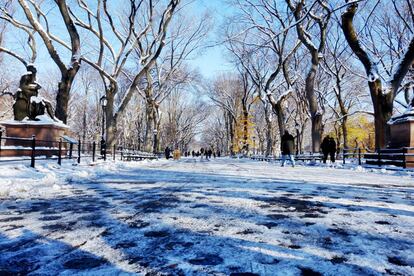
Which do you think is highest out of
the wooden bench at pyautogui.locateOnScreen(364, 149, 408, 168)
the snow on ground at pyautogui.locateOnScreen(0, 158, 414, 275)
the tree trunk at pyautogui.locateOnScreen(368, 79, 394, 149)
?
the tree trunk at pyautogui.locateOnScreen(368, 79, 394, 149)

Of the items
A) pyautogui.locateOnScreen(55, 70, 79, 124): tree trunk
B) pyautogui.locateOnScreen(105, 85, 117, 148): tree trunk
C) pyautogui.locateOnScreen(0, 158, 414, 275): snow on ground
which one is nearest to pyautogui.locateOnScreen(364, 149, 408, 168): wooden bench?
pyautogui.locateOnScreen(0, 158, 414, 275): snow on ground

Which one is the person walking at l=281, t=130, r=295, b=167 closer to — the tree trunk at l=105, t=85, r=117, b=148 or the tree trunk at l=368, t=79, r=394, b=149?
the tree trunk at l=368, t=79, r=394, b=149

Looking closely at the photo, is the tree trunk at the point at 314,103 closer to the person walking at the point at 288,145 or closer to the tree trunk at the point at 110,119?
the person walking at the point at 288,145

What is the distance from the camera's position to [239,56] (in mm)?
30266

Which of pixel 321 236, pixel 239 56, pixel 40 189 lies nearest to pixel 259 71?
pixel 239 56

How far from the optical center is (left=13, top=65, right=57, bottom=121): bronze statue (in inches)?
573

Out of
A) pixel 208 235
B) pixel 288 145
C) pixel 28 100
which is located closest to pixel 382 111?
pixel 288 145

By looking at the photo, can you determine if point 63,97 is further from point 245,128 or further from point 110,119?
point 245,128

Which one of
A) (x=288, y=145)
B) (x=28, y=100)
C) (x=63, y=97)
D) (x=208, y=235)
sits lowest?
(x=208, y=235)

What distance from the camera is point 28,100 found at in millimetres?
14797

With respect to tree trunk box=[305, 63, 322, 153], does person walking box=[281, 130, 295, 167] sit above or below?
below

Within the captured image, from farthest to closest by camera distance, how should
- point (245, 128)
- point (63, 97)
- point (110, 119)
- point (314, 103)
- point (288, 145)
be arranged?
point (245, 128)
point (314, 103)
point (110, 119)
point (63, 97)
point (288, 145)

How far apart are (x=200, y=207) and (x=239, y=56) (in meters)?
27.3

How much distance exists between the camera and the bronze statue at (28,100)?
573 inches
